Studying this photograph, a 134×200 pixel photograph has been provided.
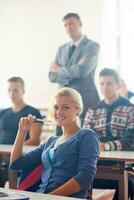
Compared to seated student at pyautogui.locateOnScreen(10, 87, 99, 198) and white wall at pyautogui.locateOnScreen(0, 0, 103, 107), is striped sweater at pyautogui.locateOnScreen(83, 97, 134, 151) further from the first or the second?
white wall at pyautogui.locateOnScreen(0, 0, 103, 107)

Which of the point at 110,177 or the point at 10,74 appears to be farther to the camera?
the point at 10,74

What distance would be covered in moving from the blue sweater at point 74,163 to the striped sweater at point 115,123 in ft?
3.18

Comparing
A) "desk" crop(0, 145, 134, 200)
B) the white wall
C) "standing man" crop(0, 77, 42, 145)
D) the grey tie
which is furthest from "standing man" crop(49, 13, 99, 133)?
"desk" crop(0, 145, 134, 200)

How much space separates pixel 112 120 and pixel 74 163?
1233 millimetres

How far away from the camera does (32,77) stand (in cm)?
579

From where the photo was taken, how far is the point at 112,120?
3219 mm

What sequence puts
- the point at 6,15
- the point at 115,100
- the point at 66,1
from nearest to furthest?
the point at 115,100
the point at 66,1
the point at 6,15

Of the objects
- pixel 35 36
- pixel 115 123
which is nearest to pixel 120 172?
pixel 115 123

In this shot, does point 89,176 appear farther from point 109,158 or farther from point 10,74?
point 10,74

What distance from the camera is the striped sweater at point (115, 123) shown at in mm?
3088

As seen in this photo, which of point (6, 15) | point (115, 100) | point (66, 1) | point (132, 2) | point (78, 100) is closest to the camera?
point (78, 100)

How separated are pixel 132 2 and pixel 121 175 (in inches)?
133

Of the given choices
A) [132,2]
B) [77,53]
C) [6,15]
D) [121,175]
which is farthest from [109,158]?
[6,15]

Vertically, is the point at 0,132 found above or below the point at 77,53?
below
